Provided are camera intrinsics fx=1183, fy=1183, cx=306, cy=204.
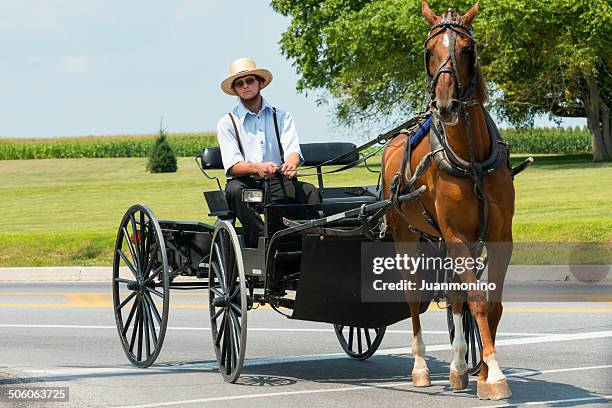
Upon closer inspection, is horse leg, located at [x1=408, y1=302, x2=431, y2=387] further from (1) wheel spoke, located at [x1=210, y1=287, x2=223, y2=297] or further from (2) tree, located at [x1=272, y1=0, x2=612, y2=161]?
(2) tree, located at [x1=272, y1=0, x2=612, y2=161]

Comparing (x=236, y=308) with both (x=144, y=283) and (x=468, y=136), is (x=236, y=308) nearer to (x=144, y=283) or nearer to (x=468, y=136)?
(x=144, y=283)

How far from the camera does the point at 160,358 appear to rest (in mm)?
10484

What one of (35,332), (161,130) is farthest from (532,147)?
(35,332)

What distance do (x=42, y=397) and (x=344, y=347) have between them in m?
2.96

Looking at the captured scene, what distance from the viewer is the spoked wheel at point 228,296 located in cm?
874

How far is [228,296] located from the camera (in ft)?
30.1

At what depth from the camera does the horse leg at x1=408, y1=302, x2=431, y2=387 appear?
28.0ft

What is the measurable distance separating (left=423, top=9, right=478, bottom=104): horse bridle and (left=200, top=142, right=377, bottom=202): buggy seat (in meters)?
2.50

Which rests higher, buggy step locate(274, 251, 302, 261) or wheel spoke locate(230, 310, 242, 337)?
buggy step locate(274, 251, 302, 261)

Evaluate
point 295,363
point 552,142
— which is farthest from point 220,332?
point 552,142

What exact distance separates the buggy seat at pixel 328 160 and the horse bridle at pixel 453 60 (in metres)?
2.50

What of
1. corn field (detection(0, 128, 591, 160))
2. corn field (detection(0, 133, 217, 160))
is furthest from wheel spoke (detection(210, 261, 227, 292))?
corn field (detection(0, 133, 217, 160))

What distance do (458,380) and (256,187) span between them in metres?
2.60

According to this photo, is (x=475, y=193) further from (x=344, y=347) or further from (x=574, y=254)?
(x=574, y=254)
